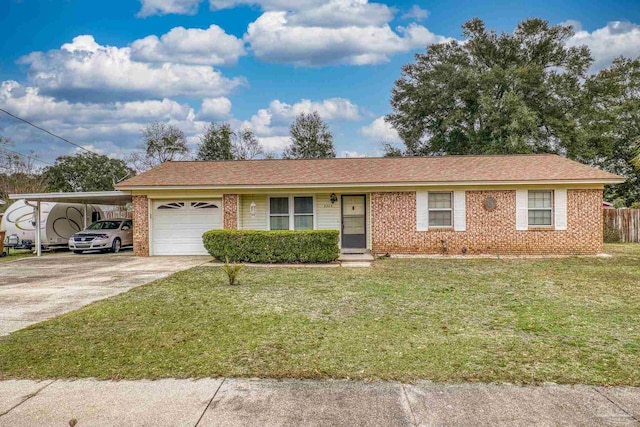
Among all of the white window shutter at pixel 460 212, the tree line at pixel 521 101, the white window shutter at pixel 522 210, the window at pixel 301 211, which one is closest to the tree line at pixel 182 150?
the tree line at pixel 521 101

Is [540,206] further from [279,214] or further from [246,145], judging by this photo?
[246,145]

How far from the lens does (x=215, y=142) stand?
36.7 metres

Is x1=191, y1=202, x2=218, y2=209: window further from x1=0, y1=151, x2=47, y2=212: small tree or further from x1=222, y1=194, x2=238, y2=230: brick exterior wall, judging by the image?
x1=0, y1=151, x2=47, y2=212: small tree

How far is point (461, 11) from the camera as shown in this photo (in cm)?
2750

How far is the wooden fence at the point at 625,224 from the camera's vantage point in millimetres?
19312

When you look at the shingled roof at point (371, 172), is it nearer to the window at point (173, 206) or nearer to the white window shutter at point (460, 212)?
the white window shutter at point (460, 212)

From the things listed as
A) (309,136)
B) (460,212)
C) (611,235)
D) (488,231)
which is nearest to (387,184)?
(460,212)

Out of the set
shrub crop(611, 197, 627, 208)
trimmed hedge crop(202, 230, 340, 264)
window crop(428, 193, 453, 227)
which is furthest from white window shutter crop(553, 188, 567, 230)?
shrub crop(611, 197, 627, 208)

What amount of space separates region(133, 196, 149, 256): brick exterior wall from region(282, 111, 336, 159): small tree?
21.8m

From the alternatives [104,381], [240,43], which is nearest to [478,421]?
[104,381]

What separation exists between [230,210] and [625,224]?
1867 centimetres

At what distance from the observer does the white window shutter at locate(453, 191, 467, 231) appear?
14242mm

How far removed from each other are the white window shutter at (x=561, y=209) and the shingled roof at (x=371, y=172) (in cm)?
60

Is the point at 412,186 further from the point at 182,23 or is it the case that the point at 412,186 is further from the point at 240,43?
the point at 182,23
